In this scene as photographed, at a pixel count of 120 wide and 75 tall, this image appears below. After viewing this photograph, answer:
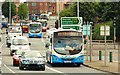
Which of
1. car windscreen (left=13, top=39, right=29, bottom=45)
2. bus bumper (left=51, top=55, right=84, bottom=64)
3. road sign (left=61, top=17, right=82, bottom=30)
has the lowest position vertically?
bus bumper (left=51, top=55, right=84, bottom=64)

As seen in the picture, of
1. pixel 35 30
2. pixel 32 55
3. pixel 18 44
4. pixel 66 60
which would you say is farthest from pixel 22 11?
pixel 32 55

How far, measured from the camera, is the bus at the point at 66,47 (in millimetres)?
38625

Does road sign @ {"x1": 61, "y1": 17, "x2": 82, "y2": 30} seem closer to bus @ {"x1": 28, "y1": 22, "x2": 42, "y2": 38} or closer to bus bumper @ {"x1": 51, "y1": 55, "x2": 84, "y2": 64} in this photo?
bus bumper @ {"x1": 51, "y1": 55, "x2": 84, "y2": 64}

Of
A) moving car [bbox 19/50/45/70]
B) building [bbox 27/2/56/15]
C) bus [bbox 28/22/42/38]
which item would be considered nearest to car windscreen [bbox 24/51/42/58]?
moving car [bbox 19/50/45/70]

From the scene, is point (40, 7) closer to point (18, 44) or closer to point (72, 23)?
point (18, 44)

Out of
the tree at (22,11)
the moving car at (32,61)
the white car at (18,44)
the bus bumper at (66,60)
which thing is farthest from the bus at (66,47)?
the tree at (22,11)

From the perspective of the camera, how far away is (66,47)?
38.6 metres

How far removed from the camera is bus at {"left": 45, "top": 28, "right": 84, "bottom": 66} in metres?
38.6

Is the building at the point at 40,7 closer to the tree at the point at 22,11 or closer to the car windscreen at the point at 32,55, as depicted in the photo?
the tree at the point at 22,11

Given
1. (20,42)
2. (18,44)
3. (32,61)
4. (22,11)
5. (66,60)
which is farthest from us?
(22,11)

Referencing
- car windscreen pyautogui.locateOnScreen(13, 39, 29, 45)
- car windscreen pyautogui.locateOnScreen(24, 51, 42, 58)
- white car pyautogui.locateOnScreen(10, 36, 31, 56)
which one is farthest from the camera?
car windscreen pyautogui.locateOnScreen(13, 39, 29, 45)

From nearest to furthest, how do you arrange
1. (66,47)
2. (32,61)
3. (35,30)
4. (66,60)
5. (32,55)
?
1. (32,61)
2. (32,55)
3. (66,47)
4. (66,60)
5. (35,30)

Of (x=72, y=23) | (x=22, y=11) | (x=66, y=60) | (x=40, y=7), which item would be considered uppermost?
(x=40, y=7)

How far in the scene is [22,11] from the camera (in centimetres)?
16175
